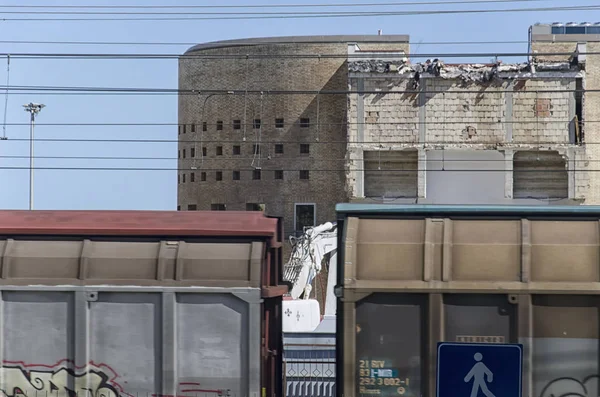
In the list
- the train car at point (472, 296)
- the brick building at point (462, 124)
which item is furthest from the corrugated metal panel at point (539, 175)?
the train car at point (472, 296)

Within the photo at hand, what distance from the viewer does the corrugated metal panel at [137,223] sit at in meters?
11.5

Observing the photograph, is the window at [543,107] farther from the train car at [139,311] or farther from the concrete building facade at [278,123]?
the train car at [139,311]

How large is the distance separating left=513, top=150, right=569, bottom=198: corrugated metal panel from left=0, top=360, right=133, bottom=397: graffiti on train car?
115ft

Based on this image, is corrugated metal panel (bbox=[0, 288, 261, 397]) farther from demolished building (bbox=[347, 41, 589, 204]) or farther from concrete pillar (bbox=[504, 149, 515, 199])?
concrete pillar (bbox=[504, 149, 515, 199])

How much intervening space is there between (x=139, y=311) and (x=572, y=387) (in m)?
4.90

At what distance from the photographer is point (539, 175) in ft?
147

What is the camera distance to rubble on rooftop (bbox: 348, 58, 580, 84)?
43.0 m

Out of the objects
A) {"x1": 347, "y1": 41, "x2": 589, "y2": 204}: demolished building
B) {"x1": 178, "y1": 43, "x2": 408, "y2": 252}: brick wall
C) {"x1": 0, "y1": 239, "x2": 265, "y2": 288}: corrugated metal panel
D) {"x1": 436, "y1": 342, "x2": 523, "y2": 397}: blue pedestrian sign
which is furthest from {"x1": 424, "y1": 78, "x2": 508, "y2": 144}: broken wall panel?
{"x1": 436, "y1": 342, "x2": 523, "y2": 397}: blue pedestrian sign

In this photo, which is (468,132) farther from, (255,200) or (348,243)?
(348,243)

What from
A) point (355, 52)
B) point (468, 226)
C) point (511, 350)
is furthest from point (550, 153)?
point (511, 350)

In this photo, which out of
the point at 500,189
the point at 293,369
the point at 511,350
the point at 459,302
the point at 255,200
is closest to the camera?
the point at 511,350

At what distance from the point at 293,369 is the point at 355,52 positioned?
2938 cm

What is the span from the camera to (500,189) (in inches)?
1731

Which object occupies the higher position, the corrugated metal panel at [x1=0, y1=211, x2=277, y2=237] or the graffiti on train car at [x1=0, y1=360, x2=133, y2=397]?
the corrugated metal panel at [x1=0, y1=211, x2=277, y2=237]
